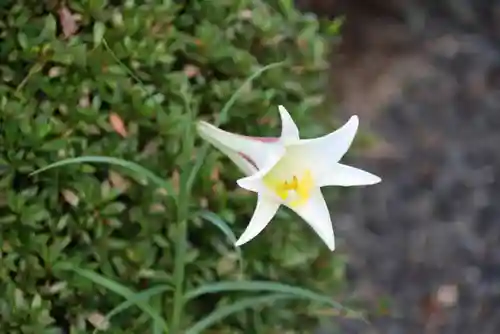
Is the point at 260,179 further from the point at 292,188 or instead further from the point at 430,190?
the point at 430,190

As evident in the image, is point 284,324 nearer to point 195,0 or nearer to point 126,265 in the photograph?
point 126,265

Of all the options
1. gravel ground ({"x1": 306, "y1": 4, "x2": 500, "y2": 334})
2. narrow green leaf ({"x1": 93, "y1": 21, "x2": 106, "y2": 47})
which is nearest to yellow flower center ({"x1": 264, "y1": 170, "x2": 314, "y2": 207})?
narrow green leaf ({"x1": 93, "y1": 21, "x2": 106, "y2": 47})

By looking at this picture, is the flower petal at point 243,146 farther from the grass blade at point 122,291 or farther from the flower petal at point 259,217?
the grass blade at point 122,291

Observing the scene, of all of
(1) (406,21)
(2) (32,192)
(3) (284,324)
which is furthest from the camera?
(1) (406,21)

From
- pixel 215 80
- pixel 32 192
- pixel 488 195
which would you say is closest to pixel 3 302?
pixel 32 192

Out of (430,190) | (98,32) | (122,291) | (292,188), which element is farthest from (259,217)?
(430,190)

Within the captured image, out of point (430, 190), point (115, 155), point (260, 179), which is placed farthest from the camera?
point (430, 190)

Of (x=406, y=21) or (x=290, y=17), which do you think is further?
(x=406, y=21)

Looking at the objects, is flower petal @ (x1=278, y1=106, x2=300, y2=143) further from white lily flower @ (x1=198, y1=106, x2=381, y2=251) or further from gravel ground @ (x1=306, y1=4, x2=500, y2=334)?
gravel ground @ (x1=306, y1=4, x2=500, y2=334)
